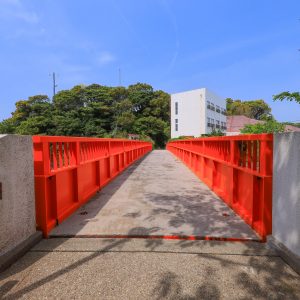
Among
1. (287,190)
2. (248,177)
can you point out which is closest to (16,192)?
(287,190)

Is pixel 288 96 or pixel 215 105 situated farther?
pixel 215 105

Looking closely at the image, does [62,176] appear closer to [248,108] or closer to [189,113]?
[189,113]

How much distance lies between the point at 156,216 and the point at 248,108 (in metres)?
89.6

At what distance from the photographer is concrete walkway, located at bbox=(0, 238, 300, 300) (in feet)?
8.17

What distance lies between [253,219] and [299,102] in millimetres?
4671

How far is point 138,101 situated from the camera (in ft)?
240

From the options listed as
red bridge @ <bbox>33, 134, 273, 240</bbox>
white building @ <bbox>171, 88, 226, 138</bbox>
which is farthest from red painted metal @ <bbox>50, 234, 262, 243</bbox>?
white building @ <bbox>171, 88, 226, 138</bbox>

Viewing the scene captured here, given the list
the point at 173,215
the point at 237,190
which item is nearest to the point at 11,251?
the point at 173,215

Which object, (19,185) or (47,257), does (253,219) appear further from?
(19,185)

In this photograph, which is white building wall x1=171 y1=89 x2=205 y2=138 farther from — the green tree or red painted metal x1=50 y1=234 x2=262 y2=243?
red painted metal x1=50 y1=234 x2=262 y2=243

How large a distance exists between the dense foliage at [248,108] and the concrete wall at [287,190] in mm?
86726

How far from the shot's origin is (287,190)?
3160mm

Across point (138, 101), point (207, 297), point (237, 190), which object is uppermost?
point (138, 101)

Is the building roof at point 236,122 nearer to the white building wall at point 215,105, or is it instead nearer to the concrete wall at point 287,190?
the white building wall at point 215,105
